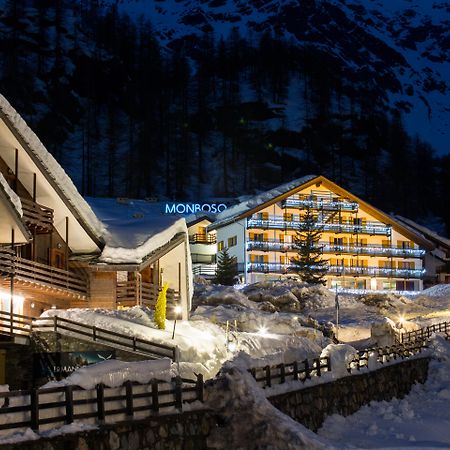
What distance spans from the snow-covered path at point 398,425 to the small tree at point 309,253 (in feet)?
117

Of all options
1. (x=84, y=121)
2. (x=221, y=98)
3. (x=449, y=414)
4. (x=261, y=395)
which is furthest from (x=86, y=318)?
(x=221, y=98)

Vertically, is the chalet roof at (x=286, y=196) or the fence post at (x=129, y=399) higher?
the chalet roof at (x=286, y=196)

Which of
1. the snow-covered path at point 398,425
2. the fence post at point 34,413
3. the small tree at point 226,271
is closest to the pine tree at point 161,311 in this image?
the snow-covered path at point 398,425

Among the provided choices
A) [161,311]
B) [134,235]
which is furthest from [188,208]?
[161,311]

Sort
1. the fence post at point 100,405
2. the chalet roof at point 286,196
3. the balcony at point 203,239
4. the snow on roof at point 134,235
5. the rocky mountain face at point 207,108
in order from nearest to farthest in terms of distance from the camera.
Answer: the fence post at point 100,405, the snow on roof at point 134,235, the chalet roof at point 286,196, the balcony at point 203,239, the rocky mountain face at point 207,108

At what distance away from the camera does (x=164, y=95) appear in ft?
460

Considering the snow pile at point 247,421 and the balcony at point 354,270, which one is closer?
the snow pile at point 247,421

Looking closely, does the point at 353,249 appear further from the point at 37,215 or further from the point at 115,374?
the point at 115,374

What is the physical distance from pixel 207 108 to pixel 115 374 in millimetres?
125003

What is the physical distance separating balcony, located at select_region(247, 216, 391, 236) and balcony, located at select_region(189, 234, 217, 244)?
9.21 m

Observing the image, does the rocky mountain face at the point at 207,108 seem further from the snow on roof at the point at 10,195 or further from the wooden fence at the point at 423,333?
the snow on roof at the point at 10,195

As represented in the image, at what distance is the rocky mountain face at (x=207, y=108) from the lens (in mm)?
125062

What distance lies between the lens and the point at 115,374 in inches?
633

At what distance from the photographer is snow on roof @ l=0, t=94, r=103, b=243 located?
27.6m
